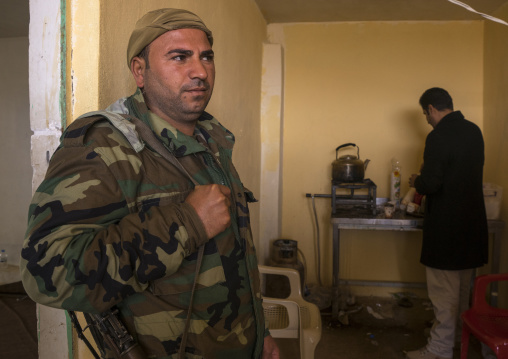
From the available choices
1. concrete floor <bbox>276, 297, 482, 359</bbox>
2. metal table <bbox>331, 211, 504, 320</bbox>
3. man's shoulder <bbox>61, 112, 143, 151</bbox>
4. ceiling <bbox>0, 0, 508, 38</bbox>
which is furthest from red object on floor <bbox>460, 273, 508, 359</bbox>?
ceiling <bbox>0, 0, 508, 38</bbox>

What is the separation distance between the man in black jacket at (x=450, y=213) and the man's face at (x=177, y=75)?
2.01 metres

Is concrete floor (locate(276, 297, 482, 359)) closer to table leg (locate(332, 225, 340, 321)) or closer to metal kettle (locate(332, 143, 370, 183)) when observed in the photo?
table leg (locate(332, 225, 340, 321))

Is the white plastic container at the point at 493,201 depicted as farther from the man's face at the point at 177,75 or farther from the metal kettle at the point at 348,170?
the man's face at the point at 177,75

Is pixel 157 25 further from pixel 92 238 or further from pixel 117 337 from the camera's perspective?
pixel 117 337

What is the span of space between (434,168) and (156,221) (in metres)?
2.28

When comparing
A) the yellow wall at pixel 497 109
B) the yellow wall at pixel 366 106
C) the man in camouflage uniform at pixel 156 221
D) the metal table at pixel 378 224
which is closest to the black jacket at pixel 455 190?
the metal table at pixel 378 224

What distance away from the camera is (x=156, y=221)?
0.90 metres

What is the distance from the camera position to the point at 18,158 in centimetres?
502

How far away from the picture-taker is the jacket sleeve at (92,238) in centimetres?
83

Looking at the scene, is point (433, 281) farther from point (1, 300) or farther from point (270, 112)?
point (1, 300)

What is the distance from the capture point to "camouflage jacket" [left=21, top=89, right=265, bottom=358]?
841mm

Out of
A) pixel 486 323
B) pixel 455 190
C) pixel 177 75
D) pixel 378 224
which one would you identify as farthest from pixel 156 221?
pixel 378 224

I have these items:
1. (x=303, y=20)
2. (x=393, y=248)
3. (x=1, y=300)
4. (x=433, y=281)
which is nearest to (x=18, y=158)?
(x=1, y=300)

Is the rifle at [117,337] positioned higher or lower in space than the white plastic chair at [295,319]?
higher
